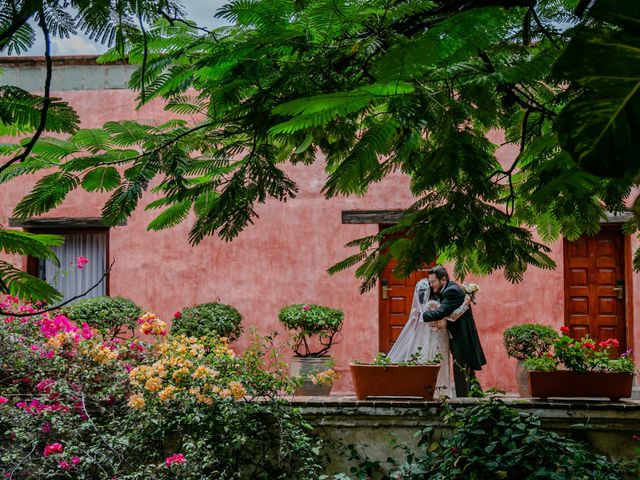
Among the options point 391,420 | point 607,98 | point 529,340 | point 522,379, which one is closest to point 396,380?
point 391,420

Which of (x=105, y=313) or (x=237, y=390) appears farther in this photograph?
(x=105, y=313)

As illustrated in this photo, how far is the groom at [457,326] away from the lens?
756 centimetres


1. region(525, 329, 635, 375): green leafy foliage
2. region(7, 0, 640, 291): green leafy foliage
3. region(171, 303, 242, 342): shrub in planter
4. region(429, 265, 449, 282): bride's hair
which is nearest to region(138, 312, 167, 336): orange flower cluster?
region(171, 303, 242, 342): shrub in planter

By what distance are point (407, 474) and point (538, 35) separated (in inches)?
135

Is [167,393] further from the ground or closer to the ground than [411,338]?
closer to the ground

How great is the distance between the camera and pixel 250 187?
9.44 ft

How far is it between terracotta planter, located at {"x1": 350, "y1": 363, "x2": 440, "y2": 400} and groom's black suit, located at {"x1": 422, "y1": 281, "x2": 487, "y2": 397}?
154 cm

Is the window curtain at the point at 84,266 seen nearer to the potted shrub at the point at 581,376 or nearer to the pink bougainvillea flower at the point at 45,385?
the pink bougainvillea flower at the point at 45,385

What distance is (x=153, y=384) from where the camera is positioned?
18.5ft

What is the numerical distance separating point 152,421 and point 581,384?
3.29m

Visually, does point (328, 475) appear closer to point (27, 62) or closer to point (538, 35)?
point (538, 35)

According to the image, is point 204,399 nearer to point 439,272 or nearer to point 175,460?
point 175,460

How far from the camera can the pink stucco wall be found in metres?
10.4

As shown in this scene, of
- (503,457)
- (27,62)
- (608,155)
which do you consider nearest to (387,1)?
(608,155)
